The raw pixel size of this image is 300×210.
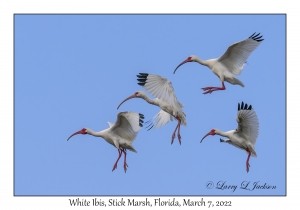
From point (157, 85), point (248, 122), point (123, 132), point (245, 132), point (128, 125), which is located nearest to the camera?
point (157, 85)

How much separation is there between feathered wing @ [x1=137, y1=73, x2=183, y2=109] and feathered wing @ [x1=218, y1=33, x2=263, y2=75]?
6.93 ft

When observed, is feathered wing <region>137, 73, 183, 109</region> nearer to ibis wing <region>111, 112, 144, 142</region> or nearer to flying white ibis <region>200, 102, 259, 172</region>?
ibis wing <region>111, 112, 144, 142</region>

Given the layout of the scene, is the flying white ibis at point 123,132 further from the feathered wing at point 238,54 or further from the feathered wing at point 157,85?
the feathered wing at point 238,54

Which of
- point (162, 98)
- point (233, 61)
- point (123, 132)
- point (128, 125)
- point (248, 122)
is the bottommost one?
point (123, 132)

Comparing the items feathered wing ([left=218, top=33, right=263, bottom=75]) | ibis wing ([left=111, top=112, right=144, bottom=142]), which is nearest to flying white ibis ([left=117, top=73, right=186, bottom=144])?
ibis wing ([left=111, top=112, right=144, bottom=142])

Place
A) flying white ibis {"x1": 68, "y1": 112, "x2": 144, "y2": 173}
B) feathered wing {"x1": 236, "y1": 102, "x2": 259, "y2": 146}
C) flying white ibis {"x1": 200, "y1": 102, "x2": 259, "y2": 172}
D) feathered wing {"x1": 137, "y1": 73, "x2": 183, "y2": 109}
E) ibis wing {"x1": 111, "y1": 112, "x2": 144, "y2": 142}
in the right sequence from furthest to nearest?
flying white ibis {"x1": 68, "y1": 112, "x2": 144, "y2": 173}
ibis wing {"x1": 111, "y1": 112, "x2": 144, "y2": 142}
flying white ibis {"x1": 200, "y1": 102, "x2": 259, "y2": 172}
feathered wing {"x1": 236, "y1": 102, "x2": 259, "y2": 146}
feathered wing {"x1": 137, "y1": 73, "x2": 183, "y2": 109}

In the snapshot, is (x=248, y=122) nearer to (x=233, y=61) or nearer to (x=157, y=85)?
(x=233, y=61)

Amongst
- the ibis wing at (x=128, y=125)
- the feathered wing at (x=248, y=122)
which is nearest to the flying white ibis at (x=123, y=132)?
the ibis wing at (x=128, y=125)

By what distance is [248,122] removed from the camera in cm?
2431

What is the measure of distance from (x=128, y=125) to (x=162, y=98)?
154 centimetres

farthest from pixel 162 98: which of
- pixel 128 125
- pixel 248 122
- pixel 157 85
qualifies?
pixel 248 122

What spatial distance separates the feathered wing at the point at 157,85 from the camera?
2352cm

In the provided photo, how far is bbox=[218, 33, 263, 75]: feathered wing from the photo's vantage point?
24.7 m
